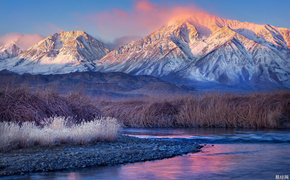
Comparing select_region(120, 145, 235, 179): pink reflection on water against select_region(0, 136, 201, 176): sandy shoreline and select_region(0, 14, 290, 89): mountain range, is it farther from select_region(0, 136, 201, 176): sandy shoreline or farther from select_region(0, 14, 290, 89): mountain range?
select_region(0, 14, 290, 89): mountain range

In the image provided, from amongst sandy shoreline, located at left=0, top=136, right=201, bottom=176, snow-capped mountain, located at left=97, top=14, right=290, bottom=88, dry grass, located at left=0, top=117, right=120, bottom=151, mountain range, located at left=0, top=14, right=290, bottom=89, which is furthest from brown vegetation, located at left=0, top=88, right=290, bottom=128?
snow-capped mountain, located at left=97, top=14, right=290, bottom=88

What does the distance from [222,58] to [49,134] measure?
151 meters

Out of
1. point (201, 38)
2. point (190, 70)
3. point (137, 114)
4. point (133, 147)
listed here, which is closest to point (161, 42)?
point (201, 38)

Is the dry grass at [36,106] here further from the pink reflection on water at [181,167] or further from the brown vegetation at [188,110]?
the pink reflection on water at [181,167]

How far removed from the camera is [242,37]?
17975 cm

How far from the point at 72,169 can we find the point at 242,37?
174 meters

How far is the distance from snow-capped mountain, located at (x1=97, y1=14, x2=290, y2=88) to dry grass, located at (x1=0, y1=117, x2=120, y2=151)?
13156 cm

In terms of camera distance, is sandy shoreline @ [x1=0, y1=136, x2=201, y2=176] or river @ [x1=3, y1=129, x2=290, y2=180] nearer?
river @ [x1=3, y1=129, x2=290, y2=180]

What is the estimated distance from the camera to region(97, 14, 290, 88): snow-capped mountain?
15338cm

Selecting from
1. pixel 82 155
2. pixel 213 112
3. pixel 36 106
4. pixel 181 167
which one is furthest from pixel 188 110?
pixel 181 167

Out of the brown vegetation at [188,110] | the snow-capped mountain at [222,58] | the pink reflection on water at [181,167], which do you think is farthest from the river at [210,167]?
the snow-capped mountain at [222,58]

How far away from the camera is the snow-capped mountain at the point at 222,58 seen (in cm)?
15338

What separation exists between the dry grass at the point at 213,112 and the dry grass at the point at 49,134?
12.2 m

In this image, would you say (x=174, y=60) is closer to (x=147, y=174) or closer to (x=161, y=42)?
(x=161, y=42)
